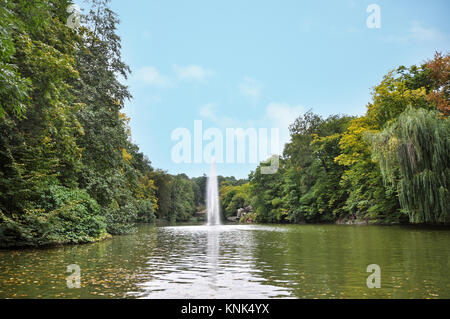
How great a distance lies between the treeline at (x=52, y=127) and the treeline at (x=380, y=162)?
17.0 meters

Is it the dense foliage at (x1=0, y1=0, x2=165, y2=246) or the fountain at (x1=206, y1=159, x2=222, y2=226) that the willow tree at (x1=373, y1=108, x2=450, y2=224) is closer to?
the dense foliage at (x1=0, y1=0, x2=165, y2=246)

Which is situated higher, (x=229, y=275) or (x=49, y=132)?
(x=49, y=132)

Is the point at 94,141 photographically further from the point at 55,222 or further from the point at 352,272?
the point at 352,272

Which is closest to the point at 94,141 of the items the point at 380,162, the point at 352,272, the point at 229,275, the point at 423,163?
the point at 229,275

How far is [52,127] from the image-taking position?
11273 millimetres

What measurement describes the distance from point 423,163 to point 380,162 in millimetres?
2577

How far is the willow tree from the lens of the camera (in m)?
19.7

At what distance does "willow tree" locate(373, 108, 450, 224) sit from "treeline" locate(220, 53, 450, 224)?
0.05m

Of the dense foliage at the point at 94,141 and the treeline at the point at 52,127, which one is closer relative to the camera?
the treeline at the point at 52,127

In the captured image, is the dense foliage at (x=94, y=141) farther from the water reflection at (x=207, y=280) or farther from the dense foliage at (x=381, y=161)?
the water reflection at (x=207, y=280)

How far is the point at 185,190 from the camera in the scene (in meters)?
95.9

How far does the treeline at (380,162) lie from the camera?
20.2 meters

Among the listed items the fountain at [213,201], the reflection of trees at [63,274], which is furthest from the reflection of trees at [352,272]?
the fountain at [213,201]

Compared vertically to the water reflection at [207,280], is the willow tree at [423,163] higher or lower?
higher
